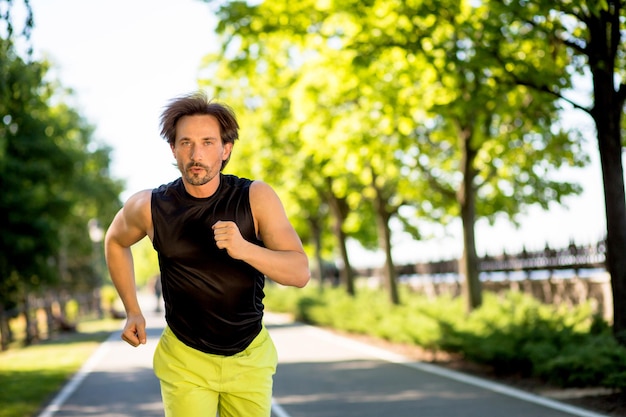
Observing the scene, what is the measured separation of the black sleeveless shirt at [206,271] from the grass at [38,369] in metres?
7.68

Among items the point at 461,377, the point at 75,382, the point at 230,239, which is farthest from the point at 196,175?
the point at 75,382

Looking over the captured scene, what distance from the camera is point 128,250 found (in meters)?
4.82

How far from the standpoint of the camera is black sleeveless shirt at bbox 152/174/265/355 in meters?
4.39

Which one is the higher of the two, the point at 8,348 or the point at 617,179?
the point at 617,179

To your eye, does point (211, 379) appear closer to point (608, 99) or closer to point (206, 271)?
point (206, 271)

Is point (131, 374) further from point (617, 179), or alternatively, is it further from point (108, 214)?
point (108, 214)

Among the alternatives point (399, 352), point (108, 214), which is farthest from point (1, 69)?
point (108, 214)

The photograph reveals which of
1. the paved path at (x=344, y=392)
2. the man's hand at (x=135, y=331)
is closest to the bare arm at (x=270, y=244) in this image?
the man's hand at (x=135, y=331)

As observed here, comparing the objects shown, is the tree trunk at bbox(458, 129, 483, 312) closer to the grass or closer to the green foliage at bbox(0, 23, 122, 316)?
the grass

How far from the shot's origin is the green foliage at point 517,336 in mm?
11258

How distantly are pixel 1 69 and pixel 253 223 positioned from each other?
9656 millimetres

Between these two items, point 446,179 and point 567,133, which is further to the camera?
point 446,179

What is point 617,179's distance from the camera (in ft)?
41.1

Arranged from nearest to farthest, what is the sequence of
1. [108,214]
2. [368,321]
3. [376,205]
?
[368,321]
[376,205]
[108,214]
